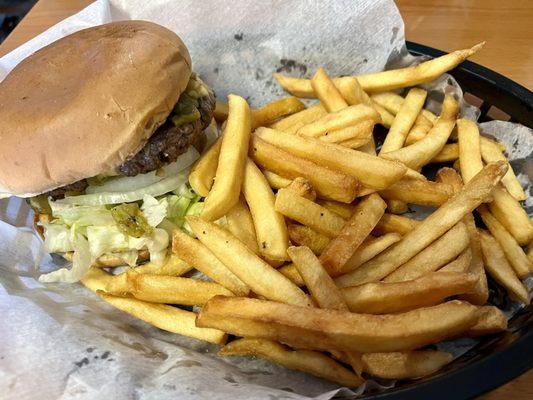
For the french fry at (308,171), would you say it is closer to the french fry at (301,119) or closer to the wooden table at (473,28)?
the french fry at (301,119)

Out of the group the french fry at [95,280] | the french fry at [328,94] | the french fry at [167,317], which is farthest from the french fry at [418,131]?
the french fry at [95,280]

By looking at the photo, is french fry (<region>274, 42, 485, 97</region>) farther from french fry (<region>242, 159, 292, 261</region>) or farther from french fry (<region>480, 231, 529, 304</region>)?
french fry (<region>480, 231, 529, 304</region>)

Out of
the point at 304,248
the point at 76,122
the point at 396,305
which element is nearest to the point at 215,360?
the point at 304,248

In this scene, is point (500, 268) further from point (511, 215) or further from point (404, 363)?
point (404, 363)

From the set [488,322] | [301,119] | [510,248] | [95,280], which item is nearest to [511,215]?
[510,248]

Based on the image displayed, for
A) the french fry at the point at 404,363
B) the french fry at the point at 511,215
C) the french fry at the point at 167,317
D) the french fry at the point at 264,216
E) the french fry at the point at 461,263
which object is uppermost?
the french fry at the point at 264,216
